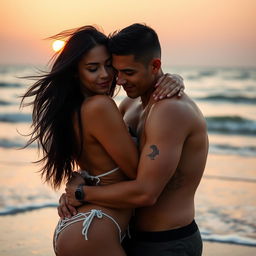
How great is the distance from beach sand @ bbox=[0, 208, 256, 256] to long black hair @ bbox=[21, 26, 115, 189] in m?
1.74

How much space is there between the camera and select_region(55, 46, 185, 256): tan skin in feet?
10.6

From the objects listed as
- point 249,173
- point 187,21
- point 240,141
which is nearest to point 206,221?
point 249,173

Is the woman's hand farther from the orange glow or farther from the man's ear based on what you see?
the orange glow

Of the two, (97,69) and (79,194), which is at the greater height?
(97,69)

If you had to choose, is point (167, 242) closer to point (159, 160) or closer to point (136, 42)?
point (159, 160)

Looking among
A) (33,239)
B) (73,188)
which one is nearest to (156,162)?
(73,188)

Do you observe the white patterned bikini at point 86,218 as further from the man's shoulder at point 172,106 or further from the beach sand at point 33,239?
the beach sand at point 33,239

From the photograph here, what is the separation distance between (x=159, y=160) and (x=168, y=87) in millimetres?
466

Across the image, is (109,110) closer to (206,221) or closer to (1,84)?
(206,221)

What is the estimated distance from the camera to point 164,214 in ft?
11.2

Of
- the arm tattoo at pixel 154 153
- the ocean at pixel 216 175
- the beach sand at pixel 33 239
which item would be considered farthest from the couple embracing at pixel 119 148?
the ocean at pixel 216 175

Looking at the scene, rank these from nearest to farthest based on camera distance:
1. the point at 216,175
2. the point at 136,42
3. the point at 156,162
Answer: the point at 156,162, the point at 136,42, the point at 216,175

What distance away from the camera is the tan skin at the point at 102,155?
10.6ft

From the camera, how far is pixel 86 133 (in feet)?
10.9
